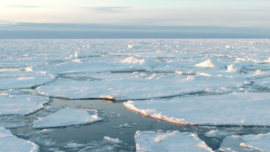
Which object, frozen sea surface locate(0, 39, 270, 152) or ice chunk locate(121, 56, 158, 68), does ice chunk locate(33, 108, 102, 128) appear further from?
ice chunk locate(121, 56, 158, 68)

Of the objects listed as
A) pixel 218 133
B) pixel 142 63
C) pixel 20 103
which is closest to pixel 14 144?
pixel 20 103

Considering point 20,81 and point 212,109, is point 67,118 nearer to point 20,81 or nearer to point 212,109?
point 212,109

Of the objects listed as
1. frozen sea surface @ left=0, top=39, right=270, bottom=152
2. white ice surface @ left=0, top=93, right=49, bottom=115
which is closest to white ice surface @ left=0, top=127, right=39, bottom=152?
frozen sea surface @ left=0, top=39, right=270, bottom=152

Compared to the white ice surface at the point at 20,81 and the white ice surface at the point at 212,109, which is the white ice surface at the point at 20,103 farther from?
the white ice surface at the point at 212,109

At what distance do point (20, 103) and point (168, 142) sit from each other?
5.82 metres

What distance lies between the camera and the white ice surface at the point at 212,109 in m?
8.43

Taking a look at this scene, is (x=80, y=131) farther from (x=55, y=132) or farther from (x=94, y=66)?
(x=94, y=66)

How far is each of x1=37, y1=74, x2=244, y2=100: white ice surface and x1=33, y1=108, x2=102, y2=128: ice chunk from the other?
7.52 ft

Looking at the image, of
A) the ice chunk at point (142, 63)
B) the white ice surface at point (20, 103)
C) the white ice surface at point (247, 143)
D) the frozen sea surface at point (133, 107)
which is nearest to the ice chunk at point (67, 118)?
the frozen sea surface at point (133, 107)

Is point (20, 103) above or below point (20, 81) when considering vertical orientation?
below

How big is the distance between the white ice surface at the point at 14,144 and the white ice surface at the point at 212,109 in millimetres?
3628

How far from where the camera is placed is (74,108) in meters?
9.88

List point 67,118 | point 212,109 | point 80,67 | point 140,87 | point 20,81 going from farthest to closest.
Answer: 1. point 80,67
2. point 20,81
3. point 140,87
4. point 212,109
5. point 67,118

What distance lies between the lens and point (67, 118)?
28.2ft
